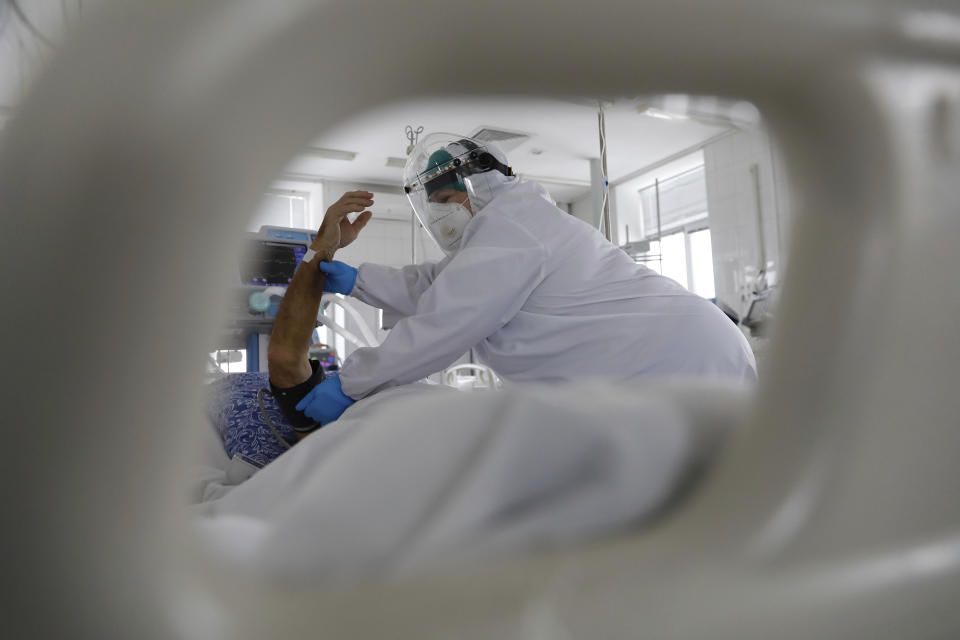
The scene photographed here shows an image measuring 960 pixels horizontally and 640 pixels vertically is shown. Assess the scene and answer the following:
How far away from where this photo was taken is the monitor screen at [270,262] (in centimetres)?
215

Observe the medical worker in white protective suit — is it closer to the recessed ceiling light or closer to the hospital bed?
the hospital bed

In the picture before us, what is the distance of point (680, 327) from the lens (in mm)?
1180

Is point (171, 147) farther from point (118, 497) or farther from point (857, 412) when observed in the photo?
point (857, 412)

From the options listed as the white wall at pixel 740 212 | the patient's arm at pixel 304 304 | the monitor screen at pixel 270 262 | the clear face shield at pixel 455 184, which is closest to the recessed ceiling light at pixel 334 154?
the monitor screen at pixel 270 262

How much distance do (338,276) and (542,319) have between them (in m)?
0.66

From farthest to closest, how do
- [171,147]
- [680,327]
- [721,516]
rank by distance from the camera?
[680,327]
[721,516]
[171,147]

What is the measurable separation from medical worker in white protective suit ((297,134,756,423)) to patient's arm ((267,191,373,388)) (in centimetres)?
18

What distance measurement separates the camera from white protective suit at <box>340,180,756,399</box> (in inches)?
43.1

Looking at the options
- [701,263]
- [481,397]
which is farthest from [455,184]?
[701,263]

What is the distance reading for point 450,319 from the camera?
3.59 feet

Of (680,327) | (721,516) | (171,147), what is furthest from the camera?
(680,327)

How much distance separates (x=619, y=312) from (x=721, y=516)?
1018 mm

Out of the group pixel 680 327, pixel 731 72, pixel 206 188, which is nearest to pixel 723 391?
pixel 731 72

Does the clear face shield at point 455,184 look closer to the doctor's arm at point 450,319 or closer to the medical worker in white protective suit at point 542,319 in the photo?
the medical worker in white protective suit at point 542,319
